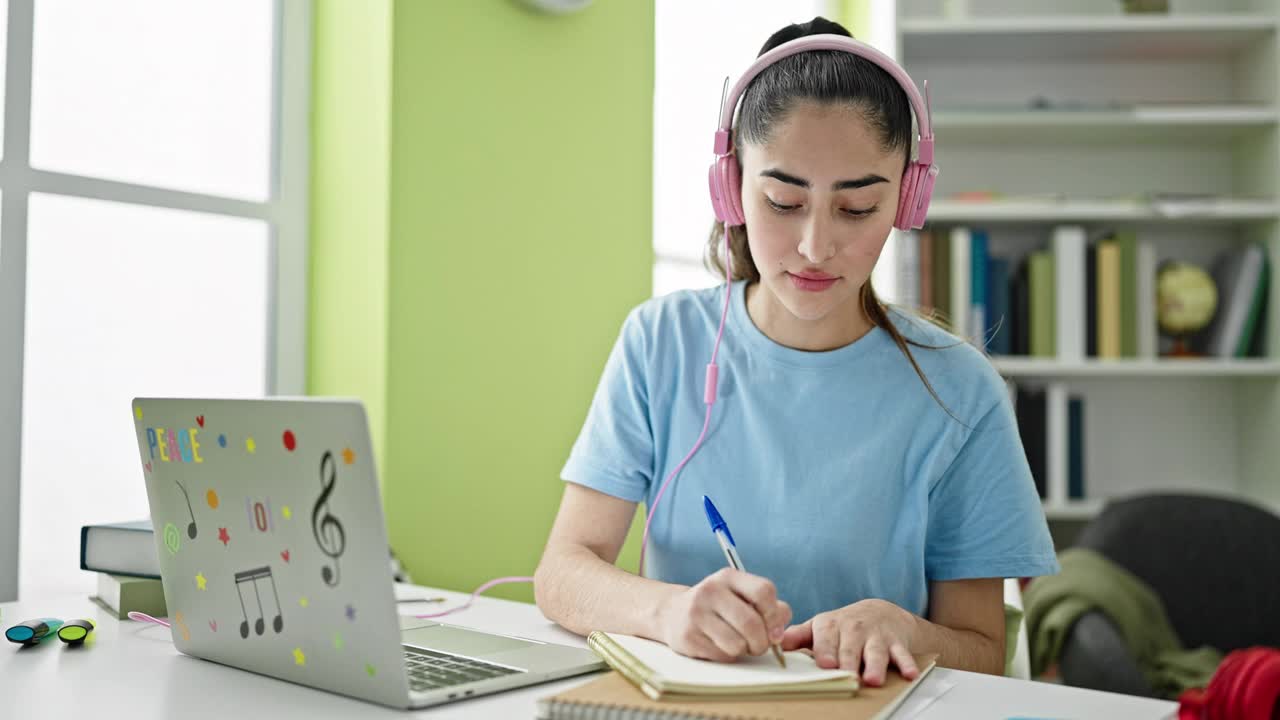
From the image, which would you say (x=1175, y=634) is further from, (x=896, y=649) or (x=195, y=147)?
(x=195, y=147)

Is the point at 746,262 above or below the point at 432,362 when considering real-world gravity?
above

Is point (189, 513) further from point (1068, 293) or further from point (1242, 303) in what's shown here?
point (1242, 303)

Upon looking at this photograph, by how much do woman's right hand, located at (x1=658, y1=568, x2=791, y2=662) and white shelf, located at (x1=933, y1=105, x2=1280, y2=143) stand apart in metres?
2.17

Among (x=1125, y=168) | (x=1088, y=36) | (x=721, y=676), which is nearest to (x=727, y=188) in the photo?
(x=721, y=676)

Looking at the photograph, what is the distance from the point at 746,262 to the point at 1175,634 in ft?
5.47

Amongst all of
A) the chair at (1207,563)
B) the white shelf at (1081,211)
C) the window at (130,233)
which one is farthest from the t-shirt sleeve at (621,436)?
the white shelf at (1081,211)

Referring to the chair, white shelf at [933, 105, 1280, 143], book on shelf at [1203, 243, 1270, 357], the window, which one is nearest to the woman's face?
the window

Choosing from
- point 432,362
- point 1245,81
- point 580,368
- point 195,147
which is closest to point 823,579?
point 432,362

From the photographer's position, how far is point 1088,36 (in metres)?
2.88

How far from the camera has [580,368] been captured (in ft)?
6.68

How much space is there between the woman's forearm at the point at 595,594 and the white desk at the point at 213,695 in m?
0.11

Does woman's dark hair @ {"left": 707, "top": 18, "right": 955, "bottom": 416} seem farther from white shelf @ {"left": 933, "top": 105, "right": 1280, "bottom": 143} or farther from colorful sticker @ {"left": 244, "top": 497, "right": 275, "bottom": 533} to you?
white shelf @ {"left": 933, "top": 105, "right": 1280, "bottom": 143}

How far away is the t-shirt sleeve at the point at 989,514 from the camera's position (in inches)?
46.5

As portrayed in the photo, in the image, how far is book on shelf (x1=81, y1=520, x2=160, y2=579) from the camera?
3.78ft
